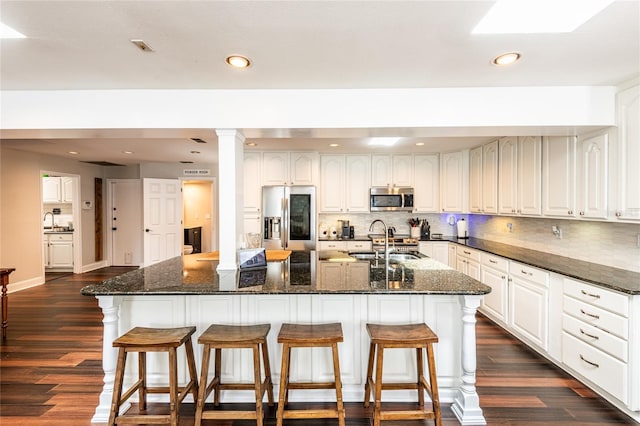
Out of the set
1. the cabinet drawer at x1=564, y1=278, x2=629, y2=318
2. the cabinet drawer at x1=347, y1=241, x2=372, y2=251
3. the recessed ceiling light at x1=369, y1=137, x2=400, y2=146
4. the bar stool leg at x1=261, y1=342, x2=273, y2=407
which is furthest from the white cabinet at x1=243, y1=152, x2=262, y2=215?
the cabinet drawer at x1=564, y1=278, x2=629, y2=318

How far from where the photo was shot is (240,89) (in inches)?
109

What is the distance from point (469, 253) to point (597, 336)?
210 centimetres

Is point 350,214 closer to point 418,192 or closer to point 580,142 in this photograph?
point 418,192

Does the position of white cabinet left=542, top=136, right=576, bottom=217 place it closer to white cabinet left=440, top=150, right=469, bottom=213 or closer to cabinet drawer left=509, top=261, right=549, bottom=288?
cabinet drawer left=509, top=261, right=549, bottom=288

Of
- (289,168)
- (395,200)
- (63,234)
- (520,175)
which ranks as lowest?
(63,234)

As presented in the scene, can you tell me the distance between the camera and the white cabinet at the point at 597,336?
225 cm

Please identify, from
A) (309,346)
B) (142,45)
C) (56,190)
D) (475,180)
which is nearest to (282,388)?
(309,346)

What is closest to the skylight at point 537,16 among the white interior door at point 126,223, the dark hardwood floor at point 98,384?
the dark hardwood floor at point 98,384

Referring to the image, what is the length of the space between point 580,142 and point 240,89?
3041 mm

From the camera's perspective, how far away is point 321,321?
245 cm

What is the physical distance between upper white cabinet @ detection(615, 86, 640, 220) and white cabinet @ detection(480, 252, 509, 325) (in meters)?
1.22

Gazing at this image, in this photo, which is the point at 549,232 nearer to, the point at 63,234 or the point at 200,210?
the point at 200,210

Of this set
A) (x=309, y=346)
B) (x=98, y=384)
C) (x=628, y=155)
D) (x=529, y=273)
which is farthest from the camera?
(x=529, y=273)

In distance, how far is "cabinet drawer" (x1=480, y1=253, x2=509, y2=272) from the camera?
3.61 meters
